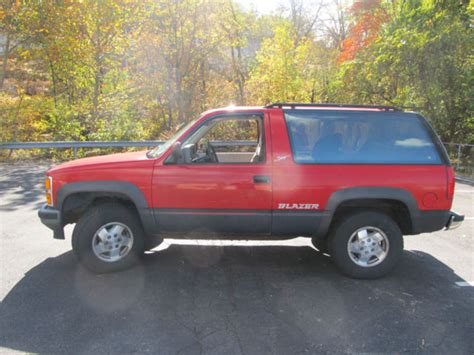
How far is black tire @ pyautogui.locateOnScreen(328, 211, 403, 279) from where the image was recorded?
389cm

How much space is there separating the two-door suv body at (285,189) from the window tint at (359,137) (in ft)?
0.04

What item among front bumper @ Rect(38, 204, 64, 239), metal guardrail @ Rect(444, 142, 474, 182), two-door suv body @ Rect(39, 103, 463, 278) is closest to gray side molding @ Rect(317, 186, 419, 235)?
two-door suv body @ Rect(39, 103, 463, 278)

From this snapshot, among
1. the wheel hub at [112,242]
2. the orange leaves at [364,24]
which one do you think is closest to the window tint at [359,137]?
the wheel hub at [112,242]

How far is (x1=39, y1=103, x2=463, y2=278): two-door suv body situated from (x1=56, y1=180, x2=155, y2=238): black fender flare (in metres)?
0.01

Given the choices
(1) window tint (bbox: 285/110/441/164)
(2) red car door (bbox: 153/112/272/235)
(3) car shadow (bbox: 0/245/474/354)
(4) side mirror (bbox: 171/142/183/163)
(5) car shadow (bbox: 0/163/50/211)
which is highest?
(1) window tint (bbox: 285/110/441/164)

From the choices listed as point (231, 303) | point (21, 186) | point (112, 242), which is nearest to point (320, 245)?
point (231, 303)

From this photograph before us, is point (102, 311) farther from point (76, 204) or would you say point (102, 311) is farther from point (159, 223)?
point (76, 204)

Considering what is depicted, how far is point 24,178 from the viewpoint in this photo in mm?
9766

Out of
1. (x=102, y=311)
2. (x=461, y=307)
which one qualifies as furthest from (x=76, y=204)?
(x=461, y=307)

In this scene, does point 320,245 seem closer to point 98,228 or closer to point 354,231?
point 354,231

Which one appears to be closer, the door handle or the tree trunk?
the door handle

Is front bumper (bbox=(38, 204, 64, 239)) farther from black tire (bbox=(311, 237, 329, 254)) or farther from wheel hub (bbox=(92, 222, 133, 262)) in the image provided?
black tire (bbox=(311, 237, 329, 254))

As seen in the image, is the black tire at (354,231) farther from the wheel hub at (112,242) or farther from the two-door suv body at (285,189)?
the wheel hub at (112,242)

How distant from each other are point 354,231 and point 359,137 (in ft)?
3.57
